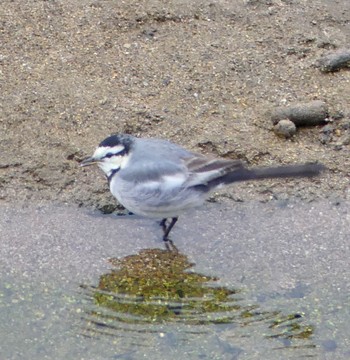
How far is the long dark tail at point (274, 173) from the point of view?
4637 mm

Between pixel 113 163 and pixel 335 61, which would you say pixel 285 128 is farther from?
pixel 113 163

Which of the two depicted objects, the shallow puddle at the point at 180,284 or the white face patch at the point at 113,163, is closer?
the shallow puddle at the point at 180,284

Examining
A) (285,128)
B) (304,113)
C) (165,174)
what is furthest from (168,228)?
(304,113)

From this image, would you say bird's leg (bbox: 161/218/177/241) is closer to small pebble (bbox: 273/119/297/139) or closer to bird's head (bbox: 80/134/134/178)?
bird's head (bbox: 80/134/134/178)

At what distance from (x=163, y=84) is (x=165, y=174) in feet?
4.18

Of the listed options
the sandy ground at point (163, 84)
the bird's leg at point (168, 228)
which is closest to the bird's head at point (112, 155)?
the sandy ground at point (163, 84)

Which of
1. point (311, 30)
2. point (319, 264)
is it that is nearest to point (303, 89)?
point (311, 30)

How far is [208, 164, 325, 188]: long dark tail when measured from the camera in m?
4.64

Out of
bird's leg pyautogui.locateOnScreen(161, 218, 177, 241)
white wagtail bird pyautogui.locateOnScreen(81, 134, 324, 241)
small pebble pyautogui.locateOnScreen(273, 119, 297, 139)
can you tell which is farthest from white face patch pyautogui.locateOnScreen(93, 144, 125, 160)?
small pebble pyautogui.locateOnScreen(273, 119, 297, 139)

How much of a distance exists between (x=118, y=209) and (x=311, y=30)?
2.14m

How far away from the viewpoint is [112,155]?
16.0 feet

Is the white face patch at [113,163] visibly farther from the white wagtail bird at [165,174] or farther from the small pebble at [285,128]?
the small pebble at [285,128]

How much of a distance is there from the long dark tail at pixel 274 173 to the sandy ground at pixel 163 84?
51 centimetres

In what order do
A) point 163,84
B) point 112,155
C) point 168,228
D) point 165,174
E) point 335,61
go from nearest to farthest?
point 165,174, point 112,155, point 168,228, point 163,84, point 335,61
